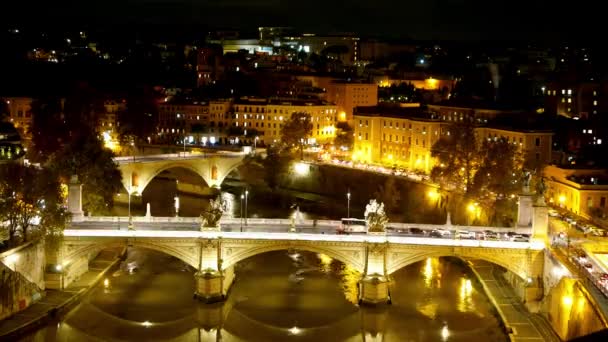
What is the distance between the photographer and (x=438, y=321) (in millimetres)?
37000

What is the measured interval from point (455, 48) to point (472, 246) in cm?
12094

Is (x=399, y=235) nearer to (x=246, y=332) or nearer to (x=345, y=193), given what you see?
(x=246, y=332)

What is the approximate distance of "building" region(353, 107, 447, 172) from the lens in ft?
228

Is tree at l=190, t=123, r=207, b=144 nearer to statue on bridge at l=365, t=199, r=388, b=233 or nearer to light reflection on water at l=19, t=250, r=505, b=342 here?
light reflection on water at l=19, t=250, r=505, b=342

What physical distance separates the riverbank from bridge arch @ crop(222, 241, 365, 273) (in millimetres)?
6049

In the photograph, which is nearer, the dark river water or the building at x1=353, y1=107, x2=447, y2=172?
the dark river water

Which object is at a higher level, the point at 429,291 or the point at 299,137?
the point at 299,137

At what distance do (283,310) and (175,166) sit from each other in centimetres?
3071

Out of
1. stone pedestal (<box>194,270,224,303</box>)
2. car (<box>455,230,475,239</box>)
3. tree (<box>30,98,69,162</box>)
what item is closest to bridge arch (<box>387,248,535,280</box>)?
car (<box>455,230,475,239</box>)

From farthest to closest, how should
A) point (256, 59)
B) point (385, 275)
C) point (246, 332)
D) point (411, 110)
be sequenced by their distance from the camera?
point (256, 59), point (411, 110), point (385, 275), point (246, 332)

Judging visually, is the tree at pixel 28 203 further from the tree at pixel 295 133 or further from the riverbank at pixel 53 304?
the tree at pixel 295 133

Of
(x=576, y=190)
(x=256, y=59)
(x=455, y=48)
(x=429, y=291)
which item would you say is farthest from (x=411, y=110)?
(x=455, y=48)

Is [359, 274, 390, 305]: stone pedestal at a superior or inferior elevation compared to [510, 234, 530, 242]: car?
inferior

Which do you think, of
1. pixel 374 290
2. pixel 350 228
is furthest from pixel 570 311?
pixel 350 228
